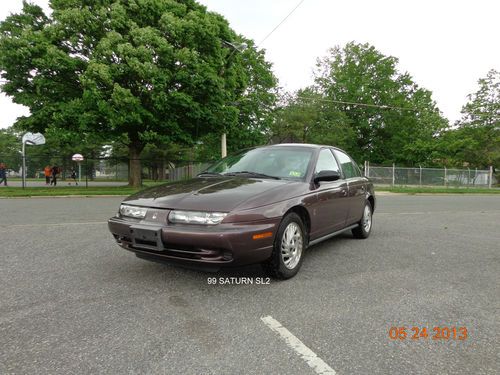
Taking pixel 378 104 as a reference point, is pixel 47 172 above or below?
below

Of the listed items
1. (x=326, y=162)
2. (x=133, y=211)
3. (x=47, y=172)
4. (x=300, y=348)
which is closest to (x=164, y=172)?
(x=47, y=172)

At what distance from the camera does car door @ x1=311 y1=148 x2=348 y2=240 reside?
12.5 feet

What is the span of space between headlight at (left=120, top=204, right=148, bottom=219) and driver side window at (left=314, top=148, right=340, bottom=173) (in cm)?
205

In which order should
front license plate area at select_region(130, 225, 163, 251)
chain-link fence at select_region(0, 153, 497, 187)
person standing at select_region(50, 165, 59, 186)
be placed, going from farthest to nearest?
person standing at select_region(50, 165, 59, 186)
chain-link fence at select_region(0, 153, 497, 187)
front license plate area at select_region(130, 225, 163, 251)

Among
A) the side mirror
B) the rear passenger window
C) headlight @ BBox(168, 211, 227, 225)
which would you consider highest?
the rear passenger window

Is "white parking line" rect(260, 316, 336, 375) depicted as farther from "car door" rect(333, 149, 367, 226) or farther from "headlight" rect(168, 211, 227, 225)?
"car door" rect(333, 149, 367, 226)

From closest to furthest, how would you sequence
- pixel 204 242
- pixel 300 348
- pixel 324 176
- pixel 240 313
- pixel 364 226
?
pixel 300 348, pixel 240 313, pixel 204 242, pixel 324 176, pixel 364 226

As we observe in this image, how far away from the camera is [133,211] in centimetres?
324

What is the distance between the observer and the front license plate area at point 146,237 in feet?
9.41

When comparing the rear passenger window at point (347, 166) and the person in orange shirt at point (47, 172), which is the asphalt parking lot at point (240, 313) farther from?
the person in orange shirt at point (47, 172)

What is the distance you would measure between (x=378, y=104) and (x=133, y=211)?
46398 mm

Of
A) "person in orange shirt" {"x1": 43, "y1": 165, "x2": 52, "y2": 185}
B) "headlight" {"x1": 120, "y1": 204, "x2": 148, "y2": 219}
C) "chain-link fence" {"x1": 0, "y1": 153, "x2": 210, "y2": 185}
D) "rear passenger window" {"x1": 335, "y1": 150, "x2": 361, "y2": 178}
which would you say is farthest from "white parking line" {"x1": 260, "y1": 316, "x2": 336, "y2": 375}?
"person in orange shirt" {"x1": 43, "y1": 165, "x2": 52, "y2": 185}

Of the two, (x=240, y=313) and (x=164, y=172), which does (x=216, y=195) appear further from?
(x=164, y=172)

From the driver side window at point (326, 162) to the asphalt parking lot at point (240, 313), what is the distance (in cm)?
117
